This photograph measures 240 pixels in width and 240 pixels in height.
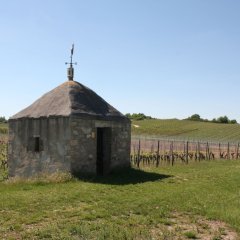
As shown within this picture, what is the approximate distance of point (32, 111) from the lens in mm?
16859

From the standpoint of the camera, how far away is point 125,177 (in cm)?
1552

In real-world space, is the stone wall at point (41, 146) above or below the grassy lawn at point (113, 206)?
above

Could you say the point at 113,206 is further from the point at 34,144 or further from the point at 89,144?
the point at 34,144

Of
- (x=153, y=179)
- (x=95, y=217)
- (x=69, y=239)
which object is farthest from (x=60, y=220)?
(x=153, y=179)

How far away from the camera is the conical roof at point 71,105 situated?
1559cm

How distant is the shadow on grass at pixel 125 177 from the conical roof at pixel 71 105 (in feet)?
7.77

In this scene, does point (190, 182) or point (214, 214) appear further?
point (190, 182)

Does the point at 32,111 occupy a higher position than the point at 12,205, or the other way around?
the point at 32,111

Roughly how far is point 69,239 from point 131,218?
2.14 meters

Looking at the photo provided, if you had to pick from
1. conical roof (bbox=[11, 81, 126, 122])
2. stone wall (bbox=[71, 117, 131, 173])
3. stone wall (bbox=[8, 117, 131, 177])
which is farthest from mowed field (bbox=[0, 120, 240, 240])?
conical roof (bbox=[11, 81, 126, 122])

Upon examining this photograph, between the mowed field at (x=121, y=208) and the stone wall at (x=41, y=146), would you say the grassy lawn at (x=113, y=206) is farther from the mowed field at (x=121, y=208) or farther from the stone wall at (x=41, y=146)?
the stone wall at (x=41, y=146)

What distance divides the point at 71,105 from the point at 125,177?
139 inches

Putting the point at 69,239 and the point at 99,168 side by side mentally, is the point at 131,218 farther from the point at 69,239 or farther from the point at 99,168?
the point at 99,168

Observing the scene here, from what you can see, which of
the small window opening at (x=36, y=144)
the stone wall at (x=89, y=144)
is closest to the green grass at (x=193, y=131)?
the stone wall at (x=89, y=144)
